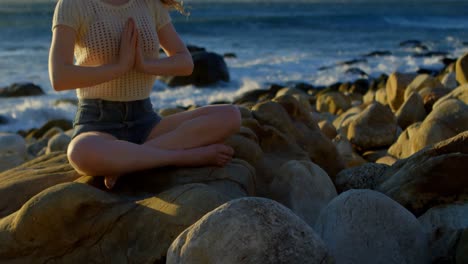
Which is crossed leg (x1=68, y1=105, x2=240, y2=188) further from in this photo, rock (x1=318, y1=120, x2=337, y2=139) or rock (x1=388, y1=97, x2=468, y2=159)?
rock (x1=318, y1=120, x2=337, y2=139)

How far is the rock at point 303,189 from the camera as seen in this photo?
12.9 ft

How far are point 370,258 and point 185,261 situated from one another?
0.94 meters

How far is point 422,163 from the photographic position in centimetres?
383

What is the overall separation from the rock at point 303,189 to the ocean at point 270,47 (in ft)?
30.5

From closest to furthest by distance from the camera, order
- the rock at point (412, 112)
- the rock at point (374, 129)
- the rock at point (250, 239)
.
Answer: the rock at point (250, 239) < the rock at point (374, 129) < the rock at point (412, 112)

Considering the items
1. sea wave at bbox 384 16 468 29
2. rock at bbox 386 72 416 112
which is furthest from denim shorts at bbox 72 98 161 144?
sea wave at bbox 384 16 468 29

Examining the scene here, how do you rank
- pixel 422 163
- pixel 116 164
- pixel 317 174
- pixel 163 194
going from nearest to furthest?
pixel 163 194 → pixel 116 164 → pixel 422 163 → pixel 317 174

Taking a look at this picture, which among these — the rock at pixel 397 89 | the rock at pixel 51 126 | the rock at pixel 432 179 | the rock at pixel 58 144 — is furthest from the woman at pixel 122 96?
the rock at pixel 51 126

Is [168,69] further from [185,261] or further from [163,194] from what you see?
[185,261]

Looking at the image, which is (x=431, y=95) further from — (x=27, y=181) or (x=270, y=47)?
(x=270, y=47)

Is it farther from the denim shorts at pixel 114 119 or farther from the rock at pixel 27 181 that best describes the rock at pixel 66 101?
the denim shorts at pixel 114 119

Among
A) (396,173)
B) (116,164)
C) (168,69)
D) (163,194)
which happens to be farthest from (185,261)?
(396,173)

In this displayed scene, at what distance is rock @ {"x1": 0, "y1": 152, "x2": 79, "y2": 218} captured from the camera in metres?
3.71

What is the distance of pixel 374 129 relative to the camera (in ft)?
23.4
